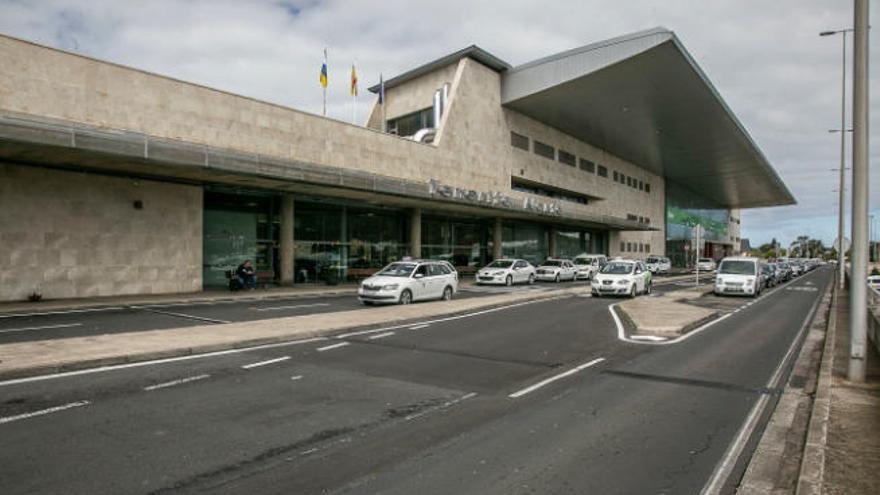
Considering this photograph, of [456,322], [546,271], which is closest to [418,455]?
[456,322]

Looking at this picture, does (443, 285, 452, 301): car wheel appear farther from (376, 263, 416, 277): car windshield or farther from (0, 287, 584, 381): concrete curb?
(0, 287, 584, 381): concrete curb

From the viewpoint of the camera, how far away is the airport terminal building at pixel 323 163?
731 inches

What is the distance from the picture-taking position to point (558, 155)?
51.7 metres

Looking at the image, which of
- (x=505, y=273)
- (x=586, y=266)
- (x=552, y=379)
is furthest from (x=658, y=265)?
(x=552, y=379)

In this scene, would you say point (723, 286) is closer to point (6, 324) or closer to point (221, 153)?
point (221, 153)

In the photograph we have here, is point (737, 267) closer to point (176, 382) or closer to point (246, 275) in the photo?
point (246, 275)

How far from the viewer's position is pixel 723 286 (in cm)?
2589

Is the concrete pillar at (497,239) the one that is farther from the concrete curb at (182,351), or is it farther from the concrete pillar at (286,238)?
the concrete curb at (182,351)

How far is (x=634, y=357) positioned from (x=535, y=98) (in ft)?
114

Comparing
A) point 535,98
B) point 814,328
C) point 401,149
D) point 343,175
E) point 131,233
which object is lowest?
point 814,328

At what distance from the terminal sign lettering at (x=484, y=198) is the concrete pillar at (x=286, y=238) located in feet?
24.3

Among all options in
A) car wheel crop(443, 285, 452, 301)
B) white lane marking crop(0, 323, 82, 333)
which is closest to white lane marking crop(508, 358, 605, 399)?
white lane marking crop(0, 323, 82, 333)

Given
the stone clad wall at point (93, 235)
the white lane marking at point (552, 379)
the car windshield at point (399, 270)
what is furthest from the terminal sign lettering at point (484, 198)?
the white lane marking at point (552, 379)

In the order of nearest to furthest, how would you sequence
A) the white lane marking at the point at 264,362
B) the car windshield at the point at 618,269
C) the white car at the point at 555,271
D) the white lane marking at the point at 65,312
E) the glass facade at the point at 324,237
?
the white lane marking at the point at 264,362, the white lane marking at the point at 65,312, the car windshield at the point at 618,269, the glass facade at the point at 324,237, the white car at the point at 555,271
